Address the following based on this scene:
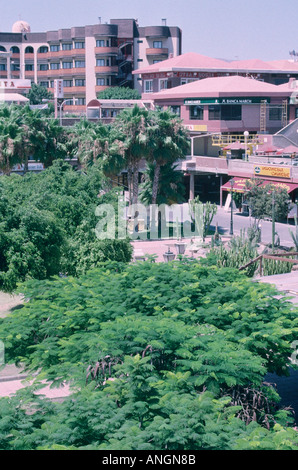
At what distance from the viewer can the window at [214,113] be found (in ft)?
214

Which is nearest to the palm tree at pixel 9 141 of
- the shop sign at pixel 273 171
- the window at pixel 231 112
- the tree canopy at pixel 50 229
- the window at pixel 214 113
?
the tree canopy at pixel 50 229

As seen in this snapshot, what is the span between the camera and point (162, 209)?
1817 inches

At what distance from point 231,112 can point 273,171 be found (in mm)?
17049

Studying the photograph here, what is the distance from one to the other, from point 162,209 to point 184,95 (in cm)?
2478

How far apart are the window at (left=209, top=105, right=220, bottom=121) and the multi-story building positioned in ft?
121

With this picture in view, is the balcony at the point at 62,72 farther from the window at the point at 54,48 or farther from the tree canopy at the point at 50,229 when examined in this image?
the tree canopy at the point at 50,229

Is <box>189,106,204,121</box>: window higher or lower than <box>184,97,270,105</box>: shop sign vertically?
lower

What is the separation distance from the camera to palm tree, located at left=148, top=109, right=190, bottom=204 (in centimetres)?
4303

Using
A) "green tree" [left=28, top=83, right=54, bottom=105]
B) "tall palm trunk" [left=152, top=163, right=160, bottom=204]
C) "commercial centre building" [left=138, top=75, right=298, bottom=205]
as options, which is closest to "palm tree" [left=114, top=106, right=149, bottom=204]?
"tall palm trunk" [left=152, top=163, right=160, bottom=204]

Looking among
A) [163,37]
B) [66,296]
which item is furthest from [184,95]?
[66,296]

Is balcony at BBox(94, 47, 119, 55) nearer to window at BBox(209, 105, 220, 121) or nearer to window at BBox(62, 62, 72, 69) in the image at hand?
window at BBox(62, 62, 72, 69)

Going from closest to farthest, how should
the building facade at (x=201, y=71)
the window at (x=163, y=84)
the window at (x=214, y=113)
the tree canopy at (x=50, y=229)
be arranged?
the tree canopy at (x=50, y=229), the window at (x=214, y=113), the building facade at (x=201, y=71), the window at (x=163, y=84)

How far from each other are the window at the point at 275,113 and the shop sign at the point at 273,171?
57.8 feet

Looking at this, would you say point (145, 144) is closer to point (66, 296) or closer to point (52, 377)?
point (66, 296)
